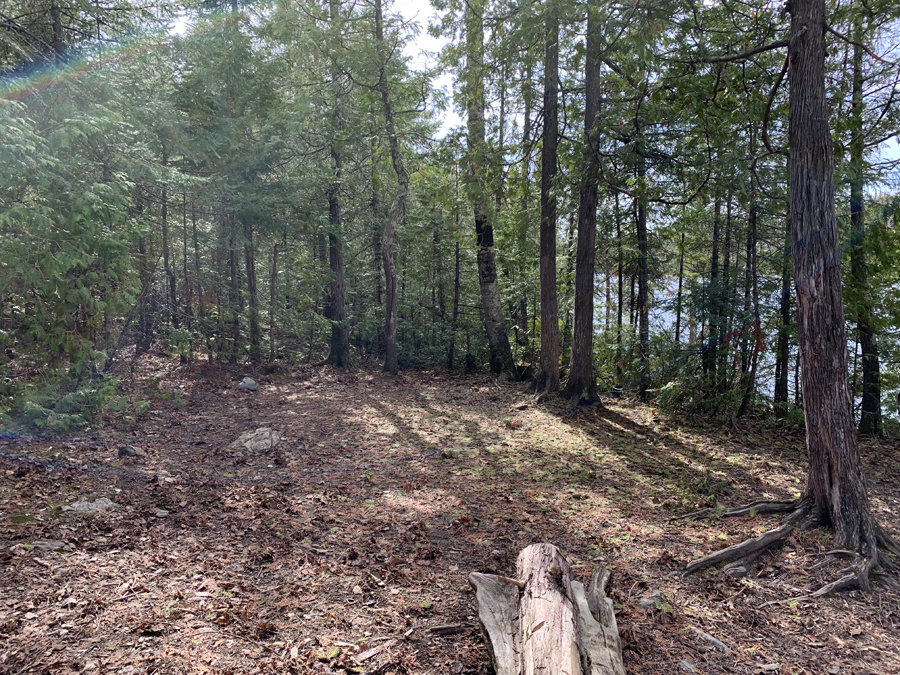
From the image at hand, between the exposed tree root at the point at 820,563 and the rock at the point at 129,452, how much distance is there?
6560mm

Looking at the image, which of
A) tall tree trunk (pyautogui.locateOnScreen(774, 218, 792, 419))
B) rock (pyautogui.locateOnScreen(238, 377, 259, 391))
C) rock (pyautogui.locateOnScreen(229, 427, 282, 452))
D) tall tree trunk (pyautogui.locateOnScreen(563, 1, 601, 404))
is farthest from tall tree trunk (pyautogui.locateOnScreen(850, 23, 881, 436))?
rock (pyautogui.locateOnScreen(238, 377, 259, 391))

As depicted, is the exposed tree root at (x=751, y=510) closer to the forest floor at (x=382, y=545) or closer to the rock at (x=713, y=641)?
the forest floor at (x=382, y=545)

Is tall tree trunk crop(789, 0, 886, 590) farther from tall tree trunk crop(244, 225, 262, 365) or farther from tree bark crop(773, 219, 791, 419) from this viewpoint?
tall tree trunk crop(244, 225, 262, 365)

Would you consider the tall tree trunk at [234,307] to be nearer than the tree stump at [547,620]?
No

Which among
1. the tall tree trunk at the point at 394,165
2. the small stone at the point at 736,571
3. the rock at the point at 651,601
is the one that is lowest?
the rock at the point at 651,601


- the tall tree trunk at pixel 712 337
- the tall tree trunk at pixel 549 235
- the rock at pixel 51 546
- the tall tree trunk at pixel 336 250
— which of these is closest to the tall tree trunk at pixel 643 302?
the tall tree trunk at pixel 712 337

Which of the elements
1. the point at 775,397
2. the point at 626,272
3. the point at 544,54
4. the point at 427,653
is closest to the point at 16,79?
the point at 544,54

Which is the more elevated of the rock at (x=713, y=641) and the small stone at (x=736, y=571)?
the small stone at (x=736, y=571)

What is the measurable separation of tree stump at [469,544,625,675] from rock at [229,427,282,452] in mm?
4756

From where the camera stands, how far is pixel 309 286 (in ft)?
50.7

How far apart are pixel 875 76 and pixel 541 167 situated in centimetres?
547

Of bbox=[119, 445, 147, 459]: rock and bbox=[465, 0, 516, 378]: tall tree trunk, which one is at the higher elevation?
bbox=[465, 0, 516, 378]: tall tree trunk

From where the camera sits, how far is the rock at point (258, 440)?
7.33m

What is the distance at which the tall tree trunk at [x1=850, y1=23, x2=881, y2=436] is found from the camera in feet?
24.2
